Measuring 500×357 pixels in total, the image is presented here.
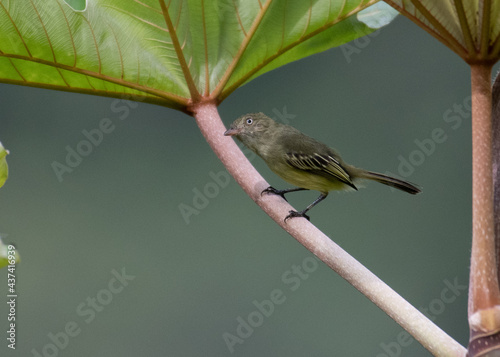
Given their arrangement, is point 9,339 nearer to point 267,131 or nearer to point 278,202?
point 278,202

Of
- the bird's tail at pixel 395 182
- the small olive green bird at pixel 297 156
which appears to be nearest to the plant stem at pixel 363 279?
the bird's tail at pixel 395 182

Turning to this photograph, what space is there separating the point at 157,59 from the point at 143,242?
3882 mm

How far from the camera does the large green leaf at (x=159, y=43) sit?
78cm

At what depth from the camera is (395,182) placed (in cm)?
167

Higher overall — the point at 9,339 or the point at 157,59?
the point at 157,59

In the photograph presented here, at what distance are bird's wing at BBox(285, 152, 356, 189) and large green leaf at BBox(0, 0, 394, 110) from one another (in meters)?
0.87

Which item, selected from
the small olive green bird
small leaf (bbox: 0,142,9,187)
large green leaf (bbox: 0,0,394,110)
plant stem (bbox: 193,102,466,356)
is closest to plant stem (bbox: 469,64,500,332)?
plant stem (bbox: 193,102,466,356)

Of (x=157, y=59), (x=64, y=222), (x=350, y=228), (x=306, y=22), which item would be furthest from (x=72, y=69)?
(x=64, y=222)

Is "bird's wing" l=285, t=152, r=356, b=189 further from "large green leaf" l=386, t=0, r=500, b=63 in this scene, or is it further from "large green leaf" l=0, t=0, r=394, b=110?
"large green leaf" l=386, t=0, r=500, b=63

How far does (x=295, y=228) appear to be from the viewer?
0.63m

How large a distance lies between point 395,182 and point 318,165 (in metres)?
0.19

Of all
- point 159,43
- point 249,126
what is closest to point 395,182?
point 249,126

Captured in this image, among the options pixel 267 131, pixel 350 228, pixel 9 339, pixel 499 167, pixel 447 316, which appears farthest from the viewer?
pixel 447 316

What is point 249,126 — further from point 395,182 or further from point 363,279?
point 363,279
